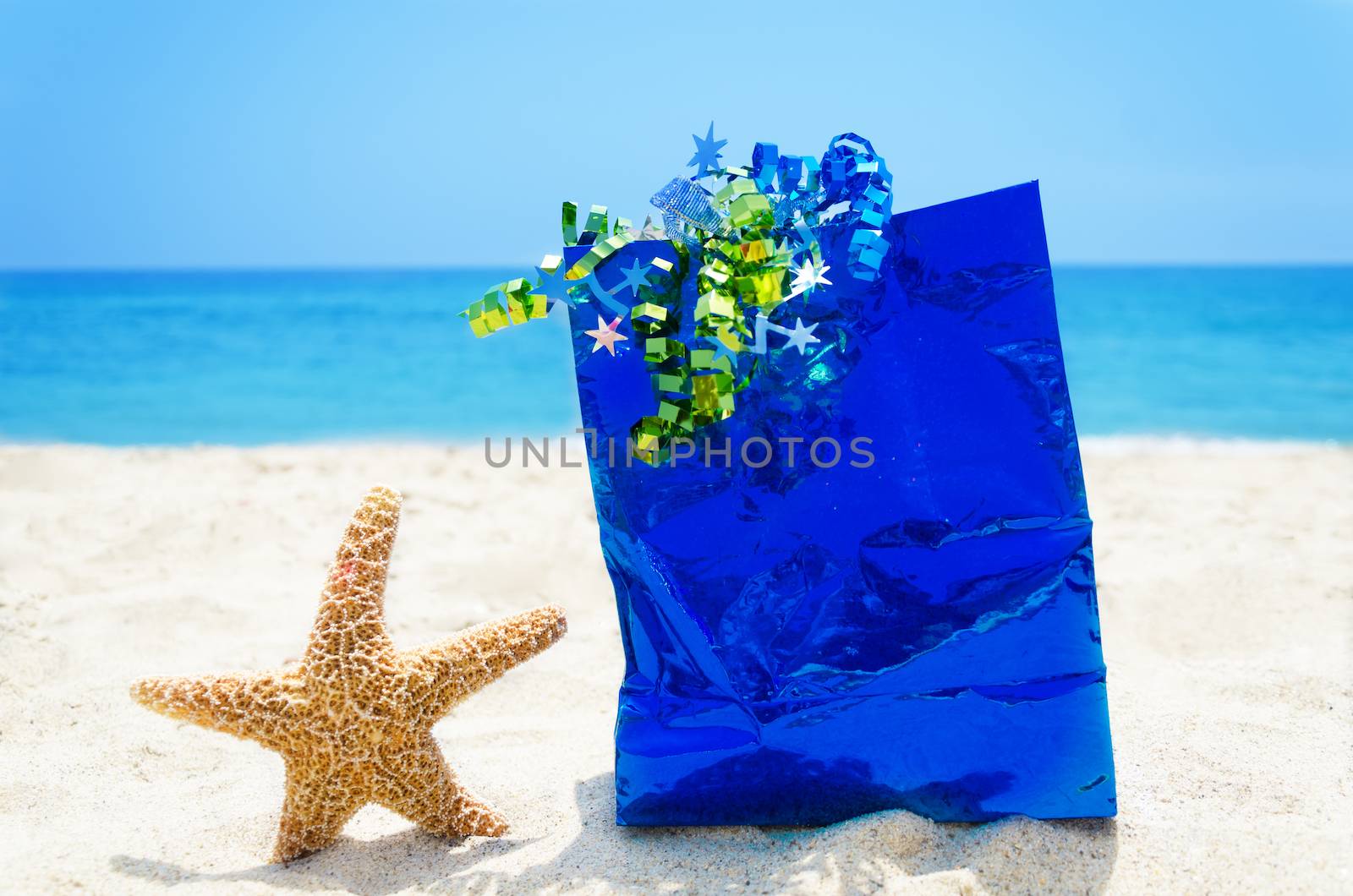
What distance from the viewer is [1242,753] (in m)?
2.43

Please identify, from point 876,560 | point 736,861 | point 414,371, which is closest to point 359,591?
point 736,861

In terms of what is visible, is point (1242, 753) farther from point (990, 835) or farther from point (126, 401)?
point (126, 401)

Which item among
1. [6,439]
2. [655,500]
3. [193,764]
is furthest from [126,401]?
[655,500]

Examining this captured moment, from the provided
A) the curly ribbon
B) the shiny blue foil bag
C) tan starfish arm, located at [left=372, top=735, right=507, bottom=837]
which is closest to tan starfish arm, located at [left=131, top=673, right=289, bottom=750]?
tan starfish arm, located at [left=372, top=735, right=507, bottom=837]

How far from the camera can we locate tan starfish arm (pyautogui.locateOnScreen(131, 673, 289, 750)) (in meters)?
2.01

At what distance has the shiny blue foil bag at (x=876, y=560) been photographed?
192cm

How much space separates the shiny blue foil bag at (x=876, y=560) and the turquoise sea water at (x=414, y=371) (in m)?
0.46

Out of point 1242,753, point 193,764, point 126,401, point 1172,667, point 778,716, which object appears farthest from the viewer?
point 126,401

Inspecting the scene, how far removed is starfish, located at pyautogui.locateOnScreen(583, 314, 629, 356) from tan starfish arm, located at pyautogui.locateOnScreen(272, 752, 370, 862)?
1.00 m

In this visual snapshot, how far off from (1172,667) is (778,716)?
170cm

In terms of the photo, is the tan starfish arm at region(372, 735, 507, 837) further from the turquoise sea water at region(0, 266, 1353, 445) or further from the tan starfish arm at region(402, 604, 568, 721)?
the turquoise sea water at region(0, 266, 1353, 445)

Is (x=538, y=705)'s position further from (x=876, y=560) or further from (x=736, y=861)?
(x=876, y=560)

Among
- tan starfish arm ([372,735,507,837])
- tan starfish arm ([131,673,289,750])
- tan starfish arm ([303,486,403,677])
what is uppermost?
tan starfish arm ([303,486,403,677])

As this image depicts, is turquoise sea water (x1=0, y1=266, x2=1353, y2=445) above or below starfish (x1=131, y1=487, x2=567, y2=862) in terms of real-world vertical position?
above
